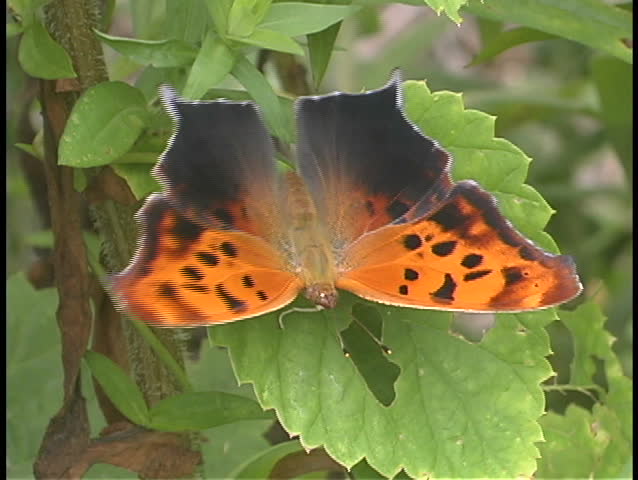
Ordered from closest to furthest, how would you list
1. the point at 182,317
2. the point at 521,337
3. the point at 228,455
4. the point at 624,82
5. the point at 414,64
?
the point at 182,317 → the point at 521,337 → the point at 228,455 → the point at 624,82 → the point at 414,64

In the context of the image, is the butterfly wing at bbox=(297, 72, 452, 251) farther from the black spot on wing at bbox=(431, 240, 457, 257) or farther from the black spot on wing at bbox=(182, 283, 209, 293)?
the black spot on wing at bbox=(182, 283, 209, 293)

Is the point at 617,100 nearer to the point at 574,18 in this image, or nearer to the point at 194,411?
the point at 574,18

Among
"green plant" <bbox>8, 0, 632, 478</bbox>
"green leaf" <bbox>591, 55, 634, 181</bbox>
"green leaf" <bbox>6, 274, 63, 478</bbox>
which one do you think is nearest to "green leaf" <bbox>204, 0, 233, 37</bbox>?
"green plant" <bbox>8, 0, 632, 478</bbox>

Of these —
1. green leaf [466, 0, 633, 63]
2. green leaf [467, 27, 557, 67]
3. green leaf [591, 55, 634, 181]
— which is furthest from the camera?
green leaf [591, 55, 634, 181]

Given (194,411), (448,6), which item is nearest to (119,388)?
(194,411)

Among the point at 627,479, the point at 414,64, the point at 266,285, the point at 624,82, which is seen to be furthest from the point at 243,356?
the point at 414,64

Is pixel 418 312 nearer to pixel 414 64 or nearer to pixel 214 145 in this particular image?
pixel 214 145

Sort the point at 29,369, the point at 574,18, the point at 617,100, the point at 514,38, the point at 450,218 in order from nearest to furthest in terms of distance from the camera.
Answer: the point at 450,218
the point at 574,18
the point at 514,38
the point at 29,369
the point at 617,100
